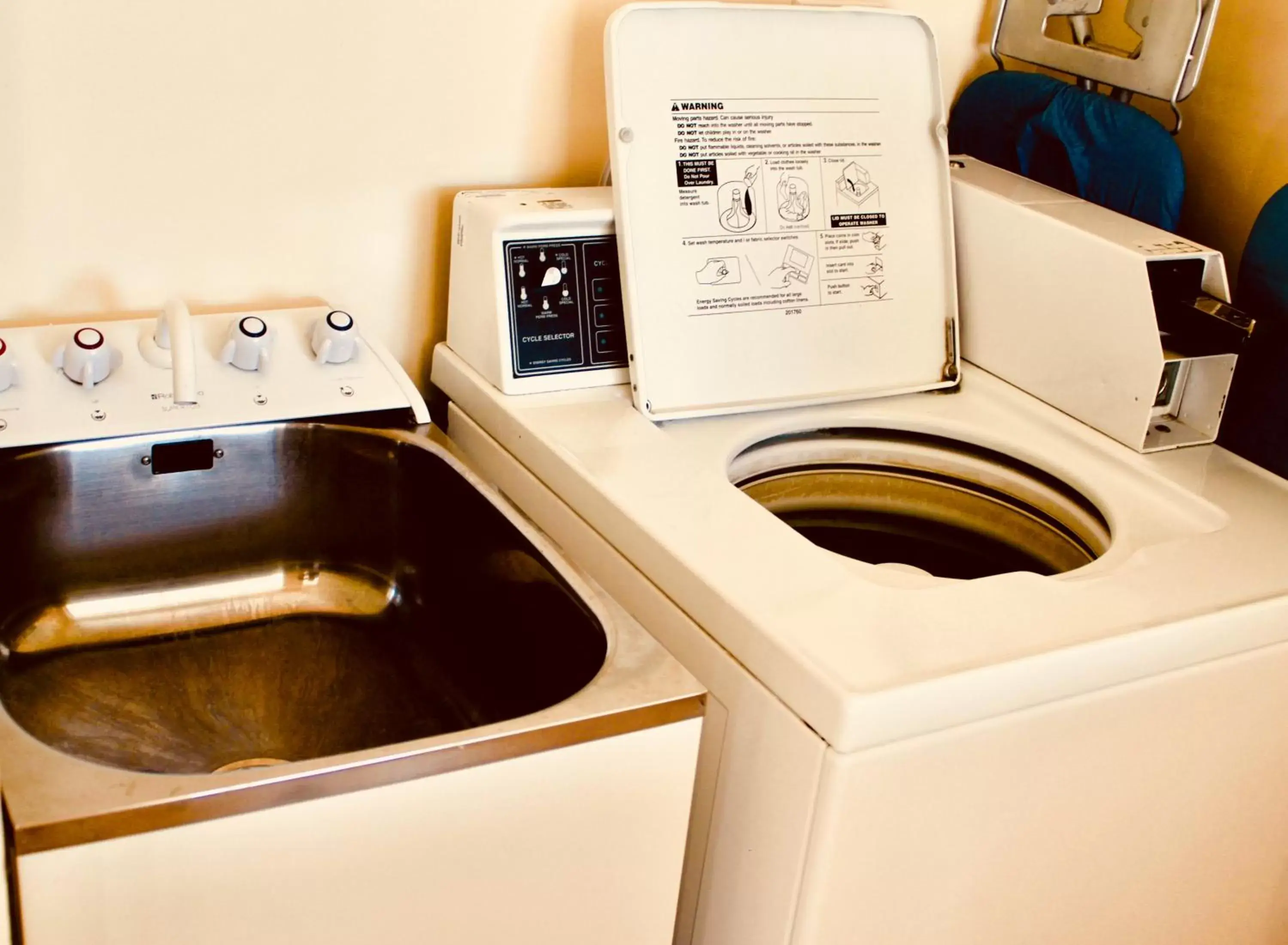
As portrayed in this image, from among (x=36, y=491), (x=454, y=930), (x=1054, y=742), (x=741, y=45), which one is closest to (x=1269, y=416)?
(x=1054, y=742)

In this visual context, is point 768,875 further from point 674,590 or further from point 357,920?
point 357,920

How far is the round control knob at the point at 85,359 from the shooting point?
4.40ft

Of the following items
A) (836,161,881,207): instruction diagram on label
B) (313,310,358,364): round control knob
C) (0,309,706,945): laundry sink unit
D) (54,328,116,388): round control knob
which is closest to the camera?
(0,309,706,945): laundry sink unit

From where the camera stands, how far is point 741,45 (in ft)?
5.21

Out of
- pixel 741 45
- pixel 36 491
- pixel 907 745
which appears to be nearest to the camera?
pixel 907 745

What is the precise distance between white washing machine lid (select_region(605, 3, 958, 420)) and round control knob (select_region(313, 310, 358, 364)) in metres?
0.34

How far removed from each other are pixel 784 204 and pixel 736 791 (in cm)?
81

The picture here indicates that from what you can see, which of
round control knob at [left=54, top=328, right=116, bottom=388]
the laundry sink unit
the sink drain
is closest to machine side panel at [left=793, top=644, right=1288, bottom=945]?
the laundry sink unit

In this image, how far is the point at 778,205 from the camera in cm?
163

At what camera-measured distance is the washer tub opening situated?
1640 millimetres

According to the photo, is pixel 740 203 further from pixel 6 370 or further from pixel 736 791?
pixel 6 370

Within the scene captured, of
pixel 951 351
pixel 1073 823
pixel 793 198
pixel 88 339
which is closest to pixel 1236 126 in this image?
pixel 951 351

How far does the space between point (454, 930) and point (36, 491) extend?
2.25 ft

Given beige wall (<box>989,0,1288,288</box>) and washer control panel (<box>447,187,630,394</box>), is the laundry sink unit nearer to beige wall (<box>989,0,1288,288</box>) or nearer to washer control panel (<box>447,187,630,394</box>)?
washer control panel (<box>447,187,630,394</box>)
